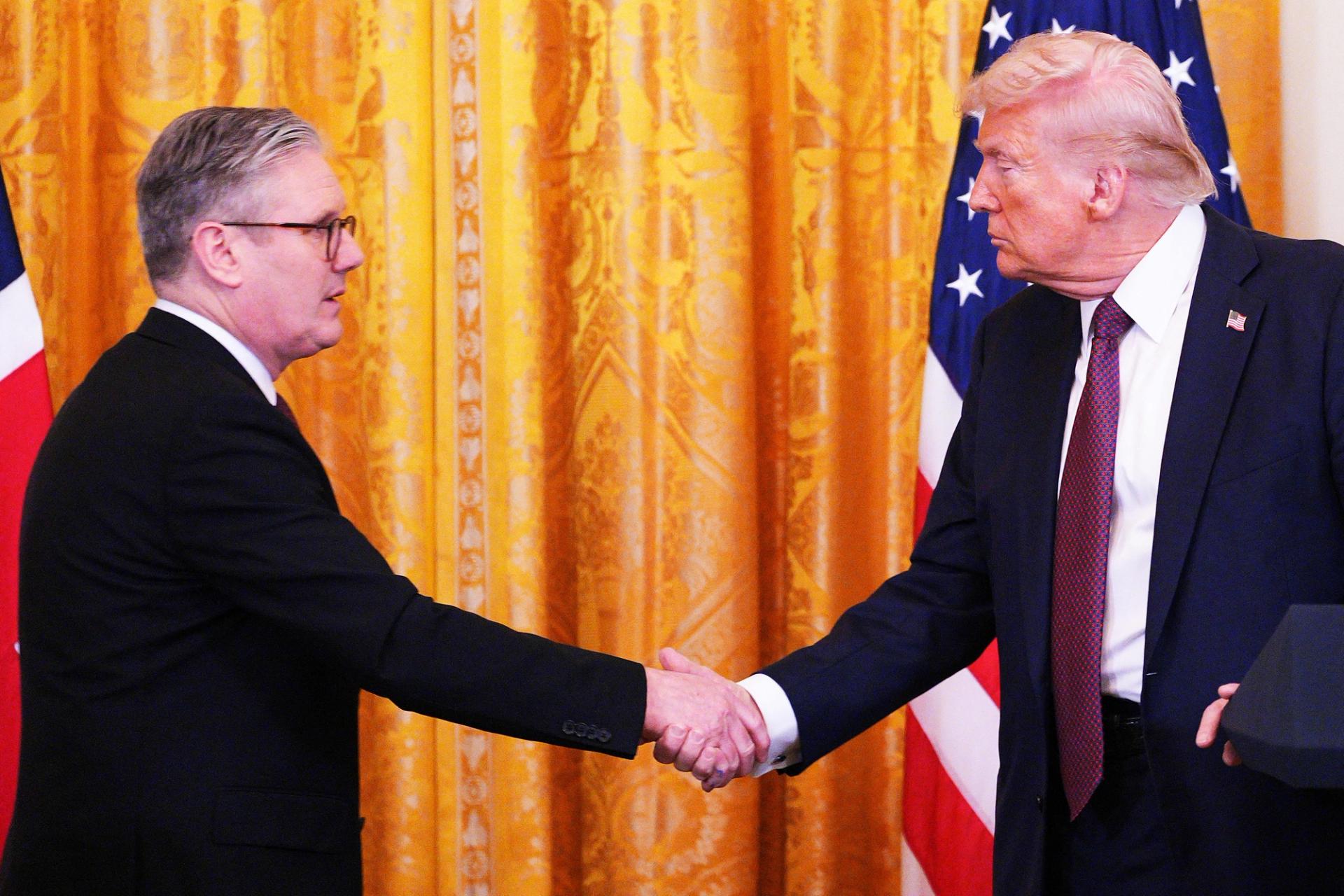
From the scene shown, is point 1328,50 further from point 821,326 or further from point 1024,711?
point 1024,711

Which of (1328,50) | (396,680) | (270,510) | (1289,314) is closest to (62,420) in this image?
(270,510)

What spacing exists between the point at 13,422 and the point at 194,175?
4.94ft

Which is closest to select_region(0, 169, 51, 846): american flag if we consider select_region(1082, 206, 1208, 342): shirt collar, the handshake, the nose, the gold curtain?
the gold curtain

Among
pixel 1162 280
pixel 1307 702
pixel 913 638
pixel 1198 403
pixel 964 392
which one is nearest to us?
pixel 1307 702

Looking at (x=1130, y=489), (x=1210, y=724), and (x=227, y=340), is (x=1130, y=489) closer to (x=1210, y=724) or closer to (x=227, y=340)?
(x=1210, y=724)

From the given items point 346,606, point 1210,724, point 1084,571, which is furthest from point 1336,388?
point 346,606

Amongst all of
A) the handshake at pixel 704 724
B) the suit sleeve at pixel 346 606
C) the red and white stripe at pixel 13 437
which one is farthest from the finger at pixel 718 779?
the red and white stripe at pixel 13 437

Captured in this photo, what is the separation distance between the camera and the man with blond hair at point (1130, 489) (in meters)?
1.89

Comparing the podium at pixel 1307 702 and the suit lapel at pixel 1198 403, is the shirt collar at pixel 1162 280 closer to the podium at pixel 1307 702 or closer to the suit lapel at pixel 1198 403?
the suit lapel at pixel 1198 403

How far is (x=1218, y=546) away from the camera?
6.25 feet

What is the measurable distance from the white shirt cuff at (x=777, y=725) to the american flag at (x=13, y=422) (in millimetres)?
1818

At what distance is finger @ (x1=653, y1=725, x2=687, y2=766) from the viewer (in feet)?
7.41

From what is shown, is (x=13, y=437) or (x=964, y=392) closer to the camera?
(x=964, y=392)

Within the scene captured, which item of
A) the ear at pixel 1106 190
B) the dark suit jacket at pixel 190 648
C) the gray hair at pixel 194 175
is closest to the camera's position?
the dark suit jacket at pixel 190 648
